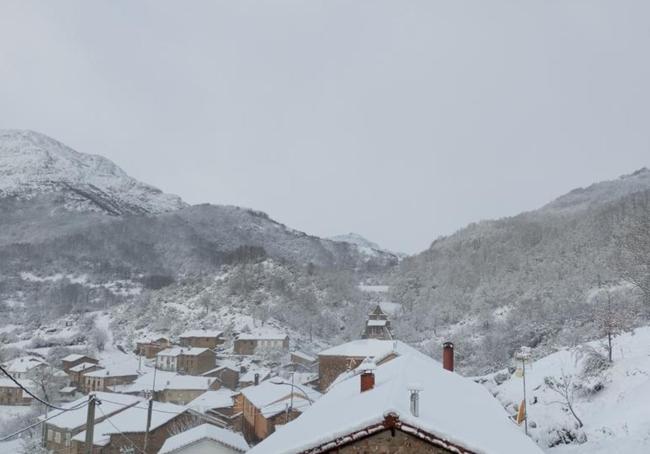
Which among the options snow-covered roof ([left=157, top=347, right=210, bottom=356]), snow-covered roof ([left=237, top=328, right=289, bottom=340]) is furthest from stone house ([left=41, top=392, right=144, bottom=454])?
snow-covered roof ([left=237, top=328, right=289, bottom=340])

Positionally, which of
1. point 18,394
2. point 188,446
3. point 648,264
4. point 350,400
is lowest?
point 18,394

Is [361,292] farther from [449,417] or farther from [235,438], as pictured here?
[449,417]

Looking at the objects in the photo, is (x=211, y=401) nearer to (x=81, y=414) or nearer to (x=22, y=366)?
(x=81, y=414)

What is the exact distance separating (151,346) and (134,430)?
210 ft

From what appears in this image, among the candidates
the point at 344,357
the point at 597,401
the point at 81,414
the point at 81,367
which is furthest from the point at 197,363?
the point at 597,401

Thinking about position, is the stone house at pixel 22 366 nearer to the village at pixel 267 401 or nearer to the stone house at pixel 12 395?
the village at pixel 267 401

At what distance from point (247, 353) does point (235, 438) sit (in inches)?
2698

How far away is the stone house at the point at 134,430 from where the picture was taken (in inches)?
1820

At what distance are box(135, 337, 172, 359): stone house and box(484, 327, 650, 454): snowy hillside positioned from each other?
83.9 m

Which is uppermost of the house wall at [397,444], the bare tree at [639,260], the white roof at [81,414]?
the bare tree at [639,260]

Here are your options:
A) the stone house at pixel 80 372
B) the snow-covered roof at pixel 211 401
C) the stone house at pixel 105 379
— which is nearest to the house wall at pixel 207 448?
the snow-covered roof at pixel 211 401

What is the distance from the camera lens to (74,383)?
8812 cm

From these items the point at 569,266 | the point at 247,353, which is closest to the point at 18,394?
the point at 247,353

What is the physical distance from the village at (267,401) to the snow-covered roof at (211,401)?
0.13m
